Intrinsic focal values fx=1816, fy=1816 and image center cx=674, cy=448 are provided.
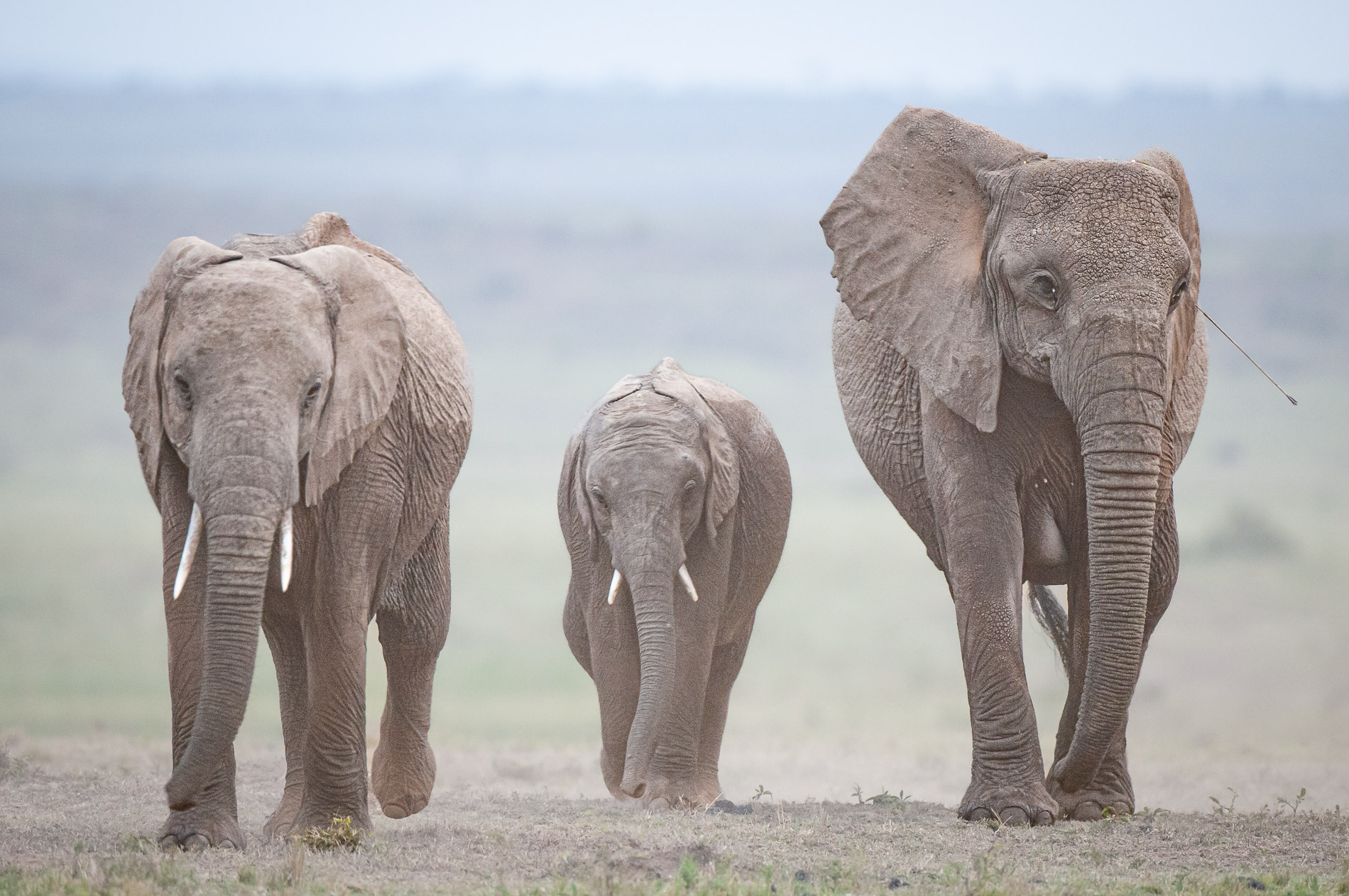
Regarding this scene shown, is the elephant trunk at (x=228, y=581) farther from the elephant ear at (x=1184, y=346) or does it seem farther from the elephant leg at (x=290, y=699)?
the elephant ear at (x=1184, y=346)

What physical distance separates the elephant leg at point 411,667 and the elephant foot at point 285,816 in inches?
49.6

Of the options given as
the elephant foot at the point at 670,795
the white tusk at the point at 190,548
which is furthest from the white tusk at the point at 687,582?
the white tusk at the point at 190,548

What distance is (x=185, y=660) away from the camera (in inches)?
344

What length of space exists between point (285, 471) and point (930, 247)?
4086 millimetres

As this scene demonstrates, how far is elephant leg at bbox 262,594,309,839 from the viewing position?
32.4ft

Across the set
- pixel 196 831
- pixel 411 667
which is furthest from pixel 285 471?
pixel 411 667

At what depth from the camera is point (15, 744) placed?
15.6 meters

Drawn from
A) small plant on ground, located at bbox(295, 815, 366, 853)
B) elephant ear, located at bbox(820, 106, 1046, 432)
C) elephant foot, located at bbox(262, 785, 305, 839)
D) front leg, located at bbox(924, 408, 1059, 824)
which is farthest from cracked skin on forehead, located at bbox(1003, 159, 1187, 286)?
elephant foot, located at bbox(262, 785, 305, 839)

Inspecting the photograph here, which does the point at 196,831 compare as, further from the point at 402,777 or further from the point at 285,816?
the point at 402,777

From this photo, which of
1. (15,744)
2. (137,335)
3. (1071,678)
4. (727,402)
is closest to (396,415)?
(137,335)

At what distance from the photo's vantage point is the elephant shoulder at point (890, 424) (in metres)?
10.9

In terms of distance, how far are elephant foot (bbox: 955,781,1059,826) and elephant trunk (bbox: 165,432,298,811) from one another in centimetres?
A: 422

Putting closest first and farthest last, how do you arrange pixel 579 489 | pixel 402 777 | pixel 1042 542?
pixel 1042 542
pixel 402 777
pixel 579 489

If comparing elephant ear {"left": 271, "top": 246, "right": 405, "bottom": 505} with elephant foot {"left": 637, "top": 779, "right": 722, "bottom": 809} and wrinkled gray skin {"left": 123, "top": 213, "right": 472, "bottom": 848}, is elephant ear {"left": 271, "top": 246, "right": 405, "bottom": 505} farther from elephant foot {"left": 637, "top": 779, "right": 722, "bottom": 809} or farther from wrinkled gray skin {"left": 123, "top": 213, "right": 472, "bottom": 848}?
elephant foot {"left": 637, "top": 779, "right": 722, "bottom": 809}
